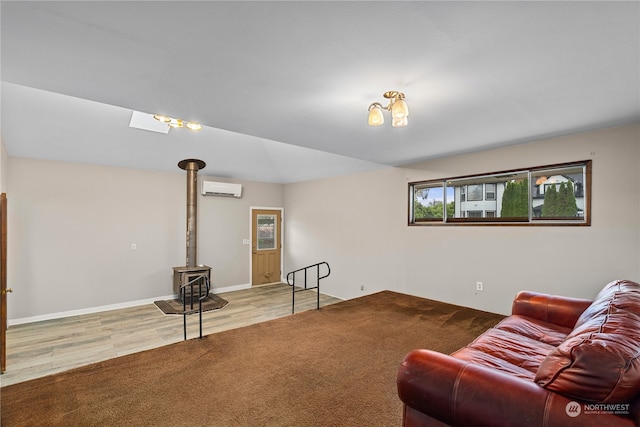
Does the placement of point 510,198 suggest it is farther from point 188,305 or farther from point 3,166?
point 3,166

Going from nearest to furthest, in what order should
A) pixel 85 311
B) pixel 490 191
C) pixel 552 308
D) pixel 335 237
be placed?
pixel 552 308, pixel 490 191, pixel 85 311, pixel 335 237

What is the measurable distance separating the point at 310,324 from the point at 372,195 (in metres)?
2.83

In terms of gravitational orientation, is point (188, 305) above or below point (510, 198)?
below

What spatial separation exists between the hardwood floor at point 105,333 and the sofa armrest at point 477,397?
3.38 meters

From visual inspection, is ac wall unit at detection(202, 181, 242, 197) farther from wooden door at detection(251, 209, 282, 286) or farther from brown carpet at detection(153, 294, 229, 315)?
brown carpet at detection(153, 294, 229, 315)

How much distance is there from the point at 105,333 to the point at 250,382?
3.16m

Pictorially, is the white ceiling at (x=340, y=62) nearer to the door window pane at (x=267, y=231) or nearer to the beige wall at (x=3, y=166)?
the beige wall at (x=3, y=166)

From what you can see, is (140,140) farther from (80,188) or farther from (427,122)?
(427,122)

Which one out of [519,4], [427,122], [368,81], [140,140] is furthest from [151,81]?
[140,140]

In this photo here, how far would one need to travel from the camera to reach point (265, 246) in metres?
7.51
